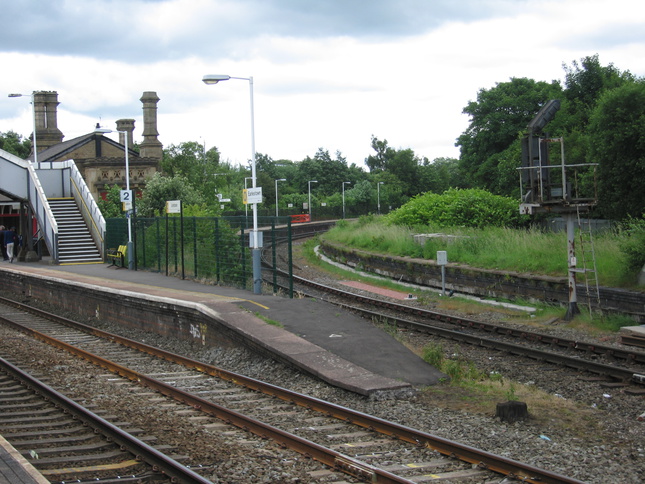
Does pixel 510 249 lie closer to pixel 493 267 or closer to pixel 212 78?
pixel 493 267

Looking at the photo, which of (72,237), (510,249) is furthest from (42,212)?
(510,249)

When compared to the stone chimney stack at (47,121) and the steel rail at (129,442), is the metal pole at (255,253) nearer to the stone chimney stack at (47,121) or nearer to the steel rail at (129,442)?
the steel rail at (129,442)

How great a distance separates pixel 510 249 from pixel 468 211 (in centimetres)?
1210

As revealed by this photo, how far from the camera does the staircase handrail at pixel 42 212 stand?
31.0 metres

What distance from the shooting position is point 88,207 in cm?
3378

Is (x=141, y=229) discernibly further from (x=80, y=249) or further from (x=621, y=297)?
(x=621, y=297)

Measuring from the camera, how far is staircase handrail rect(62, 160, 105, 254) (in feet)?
105

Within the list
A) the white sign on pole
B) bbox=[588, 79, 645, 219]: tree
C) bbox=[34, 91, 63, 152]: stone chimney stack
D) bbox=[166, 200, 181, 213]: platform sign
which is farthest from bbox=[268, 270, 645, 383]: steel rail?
bbox=[34, 91, 63, 152]: stone chimney stack

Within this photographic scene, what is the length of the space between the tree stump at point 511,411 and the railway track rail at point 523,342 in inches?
118

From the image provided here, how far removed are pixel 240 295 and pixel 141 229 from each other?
1128 cm

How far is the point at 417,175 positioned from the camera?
334 feet

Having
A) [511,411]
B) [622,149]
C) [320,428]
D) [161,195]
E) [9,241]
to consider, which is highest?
[622,149]

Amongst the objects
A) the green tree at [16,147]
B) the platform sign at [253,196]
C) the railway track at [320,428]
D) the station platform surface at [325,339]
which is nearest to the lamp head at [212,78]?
the platform sign at [253,196]

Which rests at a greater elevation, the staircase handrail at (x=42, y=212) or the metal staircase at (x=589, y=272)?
the staircase handrail at (x=42, y=212)
